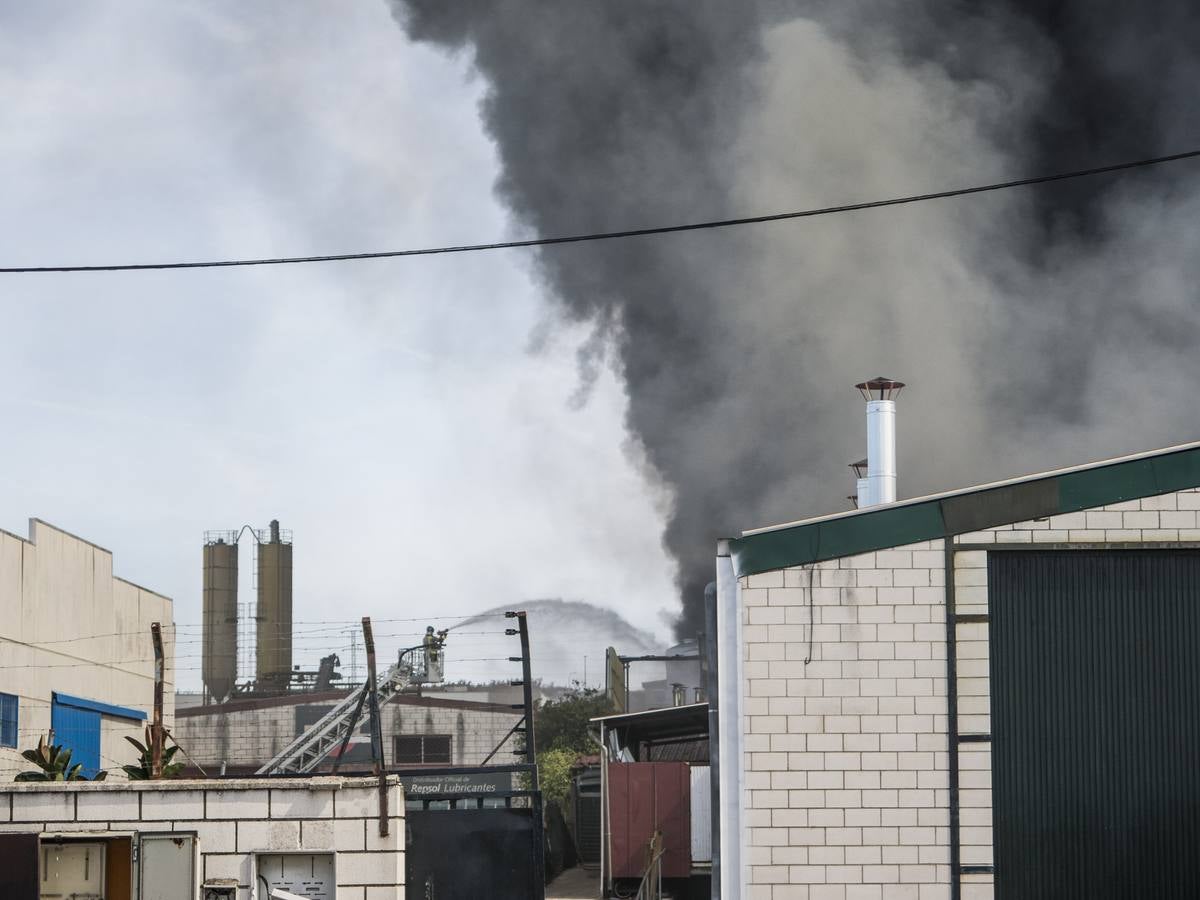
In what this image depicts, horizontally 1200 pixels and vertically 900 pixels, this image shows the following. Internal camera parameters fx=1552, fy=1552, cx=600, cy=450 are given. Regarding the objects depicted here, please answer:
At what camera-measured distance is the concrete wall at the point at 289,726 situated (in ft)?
186

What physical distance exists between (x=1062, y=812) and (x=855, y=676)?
2309 mm

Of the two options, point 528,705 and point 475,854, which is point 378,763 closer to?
point 475,854

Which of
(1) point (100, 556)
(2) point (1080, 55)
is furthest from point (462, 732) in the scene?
(2) point (1080, 55)

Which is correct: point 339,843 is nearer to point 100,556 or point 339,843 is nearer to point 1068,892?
point 1068,892

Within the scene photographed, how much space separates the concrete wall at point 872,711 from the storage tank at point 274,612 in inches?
2204

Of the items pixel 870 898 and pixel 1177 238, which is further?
pixel 1177 238

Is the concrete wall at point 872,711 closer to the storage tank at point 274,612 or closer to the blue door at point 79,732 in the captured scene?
the blue door at point 79,732

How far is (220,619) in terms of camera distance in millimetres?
70375

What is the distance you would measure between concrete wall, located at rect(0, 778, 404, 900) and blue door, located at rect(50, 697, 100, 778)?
20806mm

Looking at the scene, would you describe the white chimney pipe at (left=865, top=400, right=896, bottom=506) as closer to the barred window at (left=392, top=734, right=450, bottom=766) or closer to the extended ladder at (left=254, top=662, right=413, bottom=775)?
the extended ladder at (left=254, top=662, right=413, bottom=775)

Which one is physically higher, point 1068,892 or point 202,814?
point 202,814

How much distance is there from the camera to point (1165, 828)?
1462 cm

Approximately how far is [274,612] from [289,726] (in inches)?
573

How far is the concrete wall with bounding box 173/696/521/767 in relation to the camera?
56656 mm
